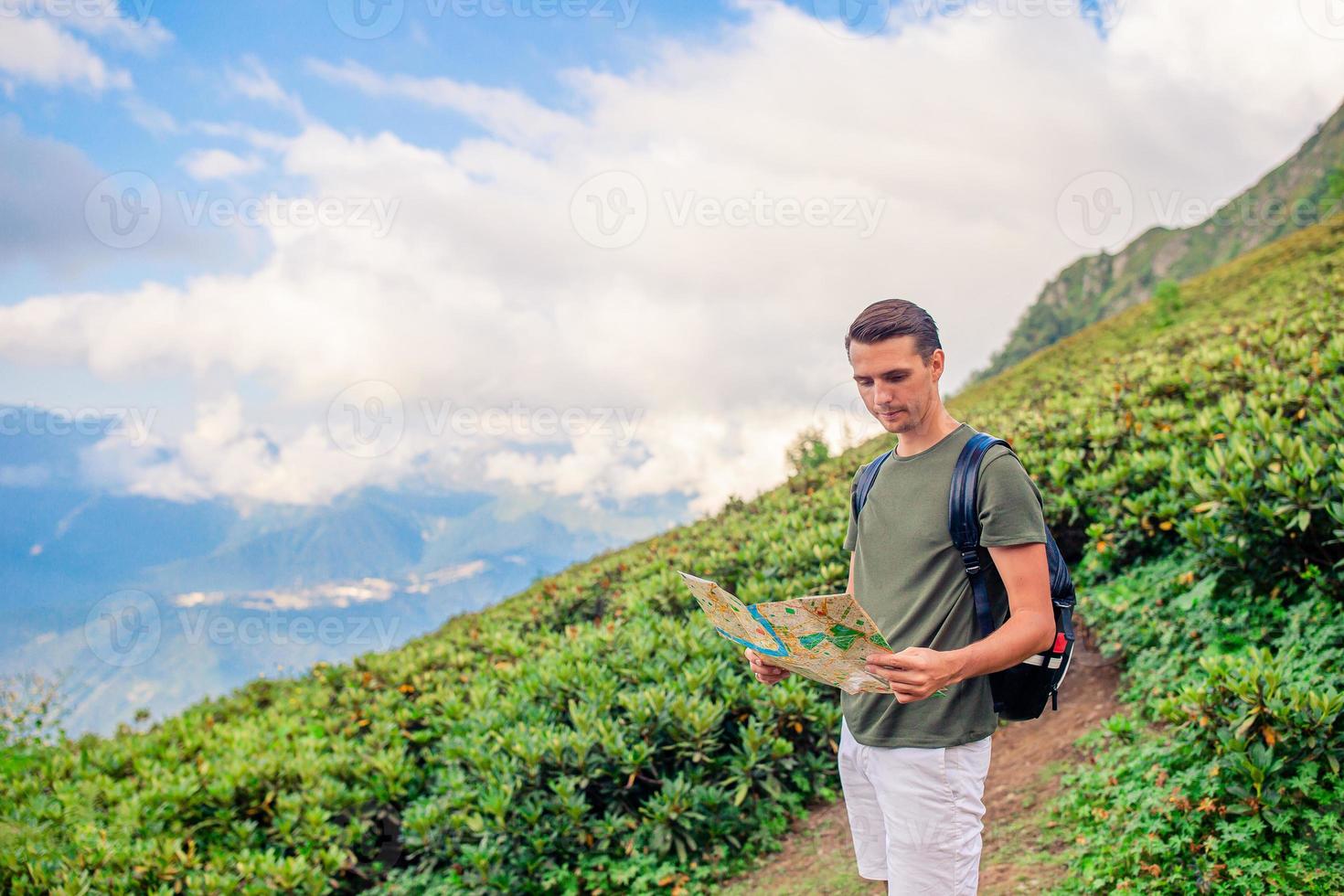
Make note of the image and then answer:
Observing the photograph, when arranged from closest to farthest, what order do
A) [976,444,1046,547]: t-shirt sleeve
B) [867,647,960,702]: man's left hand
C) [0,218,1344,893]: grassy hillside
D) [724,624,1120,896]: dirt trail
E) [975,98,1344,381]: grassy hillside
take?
[867,647,960,702]: man's left hand, [976,444,1046,547]: t-shirt sleeve, [0,218,1344,893]: grassy hillside, [724,624,1120,896]: dirt trail, [975,98,1344,381]: grassy hillside

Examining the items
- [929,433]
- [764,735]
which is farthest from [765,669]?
[764,735]

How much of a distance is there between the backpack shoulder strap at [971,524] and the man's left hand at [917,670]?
284 millimetres

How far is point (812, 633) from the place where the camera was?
2.05 meters

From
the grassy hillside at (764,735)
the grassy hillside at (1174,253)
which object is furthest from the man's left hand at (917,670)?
the grassy hillside at (1174,253)

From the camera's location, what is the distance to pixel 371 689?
8.14m

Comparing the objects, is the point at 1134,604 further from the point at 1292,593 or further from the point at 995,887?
the point at 995,887

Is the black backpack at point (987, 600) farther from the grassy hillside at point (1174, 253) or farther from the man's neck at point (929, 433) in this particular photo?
the grassy hillside at point (1174, 253)

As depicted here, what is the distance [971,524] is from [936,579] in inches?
8.0

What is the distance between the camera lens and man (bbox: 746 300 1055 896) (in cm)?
208

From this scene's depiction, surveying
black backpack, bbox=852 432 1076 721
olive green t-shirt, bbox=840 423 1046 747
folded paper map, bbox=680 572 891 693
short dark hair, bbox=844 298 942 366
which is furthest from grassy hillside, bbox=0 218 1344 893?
short dark hair, bbox=844 298 942 366

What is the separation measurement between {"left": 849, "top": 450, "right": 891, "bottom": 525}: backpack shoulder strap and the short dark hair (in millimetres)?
446

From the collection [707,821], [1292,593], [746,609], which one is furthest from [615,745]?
[1292,593]

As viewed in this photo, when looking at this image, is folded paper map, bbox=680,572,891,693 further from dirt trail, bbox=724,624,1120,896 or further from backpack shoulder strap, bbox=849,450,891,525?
dirt trail, bbox=724,624,1120,896

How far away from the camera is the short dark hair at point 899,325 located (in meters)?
2.29
